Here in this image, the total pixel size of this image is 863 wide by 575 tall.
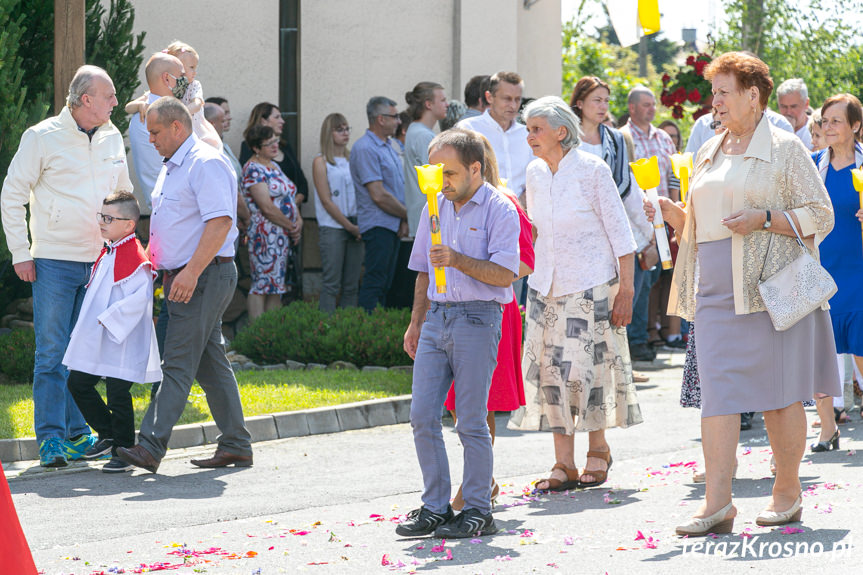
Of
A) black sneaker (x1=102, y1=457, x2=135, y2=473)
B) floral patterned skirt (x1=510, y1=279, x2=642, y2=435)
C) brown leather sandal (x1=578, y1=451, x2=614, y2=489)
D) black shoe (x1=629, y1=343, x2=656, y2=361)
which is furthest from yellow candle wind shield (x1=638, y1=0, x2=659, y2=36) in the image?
black sneaker (x1=102, y1=457, x2=135, y2=473)

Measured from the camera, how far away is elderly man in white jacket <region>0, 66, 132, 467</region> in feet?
27.8

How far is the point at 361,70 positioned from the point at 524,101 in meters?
2.11

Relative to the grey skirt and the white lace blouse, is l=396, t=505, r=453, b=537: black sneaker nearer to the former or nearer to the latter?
the grey skirt

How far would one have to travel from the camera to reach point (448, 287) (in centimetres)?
655

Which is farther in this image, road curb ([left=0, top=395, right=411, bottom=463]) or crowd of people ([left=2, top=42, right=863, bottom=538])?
road curb ([left=0, top=395, right=411, bottom=463])

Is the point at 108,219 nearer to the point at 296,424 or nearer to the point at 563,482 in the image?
the point at 296,424

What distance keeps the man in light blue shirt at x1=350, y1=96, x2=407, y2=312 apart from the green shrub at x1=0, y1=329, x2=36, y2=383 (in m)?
3.55

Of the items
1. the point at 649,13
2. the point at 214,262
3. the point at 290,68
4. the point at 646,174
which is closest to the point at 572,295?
the point at 646,174

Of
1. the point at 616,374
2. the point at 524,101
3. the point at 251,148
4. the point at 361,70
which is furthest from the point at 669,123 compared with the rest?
the point at 616,374

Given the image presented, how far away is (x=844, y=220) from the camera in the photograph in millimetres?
9164

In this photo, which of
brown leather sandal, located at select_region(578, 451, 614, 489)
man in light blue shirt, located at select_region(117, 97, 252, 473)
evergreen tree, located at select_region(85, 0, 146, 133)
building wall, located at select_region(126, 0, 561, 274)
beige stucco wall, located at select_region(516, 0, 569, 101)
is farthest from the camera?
beige stucco wall, located at select_region(516, 0, 569, 101)

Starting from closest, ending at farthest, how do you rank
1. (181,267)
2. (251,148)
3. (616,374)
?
(616,374) → (181,267) → (251,148)

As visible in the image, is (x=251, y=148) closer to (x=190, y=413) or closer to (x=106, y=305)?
(x=190, y=413)

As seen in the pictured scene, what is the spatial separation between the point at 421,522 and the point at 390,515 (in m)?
0.60
